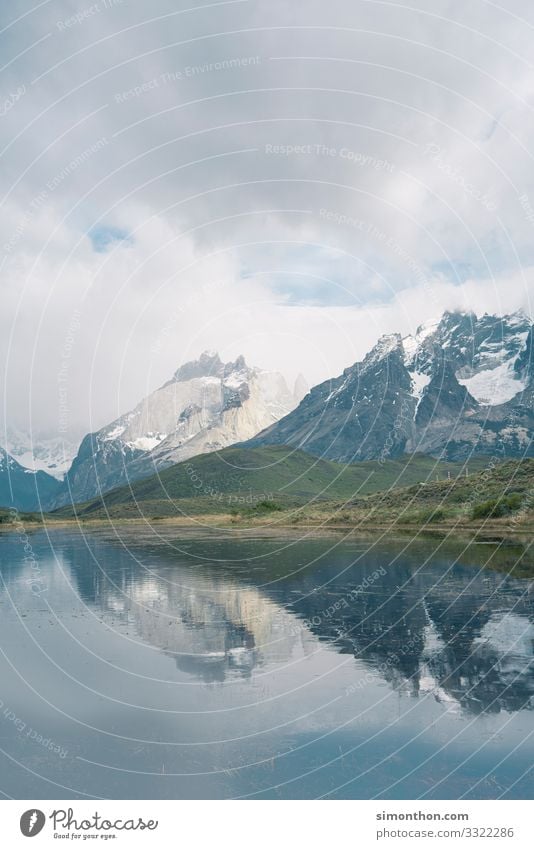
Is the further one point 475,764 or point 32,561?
point 32,561

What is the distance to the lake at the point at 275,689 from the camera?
69.2ft

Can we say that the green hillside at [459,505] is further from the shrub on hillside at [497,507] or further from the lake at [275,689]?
the lake at [275,689]

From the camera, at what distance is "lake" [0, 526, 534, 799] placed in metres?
21.1

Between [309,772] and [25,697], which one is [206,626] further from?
[309,772]

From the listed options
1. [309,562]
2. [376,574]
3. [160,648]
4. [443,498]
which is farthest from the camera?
[443,498]

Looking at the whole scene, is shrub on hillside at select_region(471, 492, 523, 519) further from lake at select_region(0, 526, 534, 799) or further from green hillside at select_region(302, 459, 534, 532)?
lake at select_region(0, 526, 534, 799)

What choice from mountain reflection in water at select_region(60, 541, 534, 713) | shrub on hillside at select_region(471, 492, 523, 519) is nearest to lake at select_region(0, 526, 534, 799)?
mountain reflection in water at select_region(60, 541, 534, 713)

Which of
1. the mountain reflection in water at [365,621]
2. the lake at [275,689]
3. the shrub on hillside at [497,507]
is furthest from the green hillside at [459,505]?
the lake at [275,689]

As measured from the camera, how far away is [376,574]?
6444 centimetres

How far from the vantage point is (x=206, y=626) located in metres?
44.2

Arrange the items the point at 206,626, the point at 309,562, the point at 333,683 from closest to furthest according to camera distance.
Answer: the point at 333,683 → the point at 206,626 → the point at 309,562

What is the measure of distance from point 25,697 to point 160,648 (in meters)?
9.35

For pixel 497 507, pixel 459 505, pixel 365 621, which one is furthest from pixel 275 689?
pixel 459 505

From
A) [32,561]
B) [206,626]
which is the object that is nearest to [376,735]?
[206,626]
